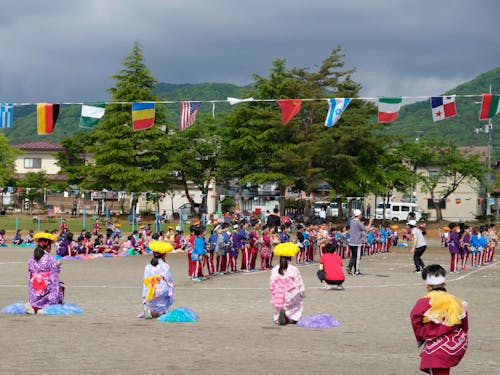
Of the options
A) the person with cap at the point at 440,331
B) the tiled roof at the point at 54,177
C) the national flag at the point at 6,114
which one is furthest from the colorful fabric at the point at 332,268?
the tiled roof at the point at 54,177

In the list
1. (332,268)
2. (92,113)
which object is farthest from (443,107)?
(92,113)

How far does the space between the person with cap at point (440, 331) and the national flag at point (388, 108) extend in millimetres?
20951

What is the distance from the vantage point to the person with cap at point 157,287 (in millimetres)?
13578

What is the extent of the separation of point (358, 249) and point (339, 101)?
23.1ft

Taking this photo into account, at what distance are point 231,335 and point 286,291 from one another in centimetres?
207

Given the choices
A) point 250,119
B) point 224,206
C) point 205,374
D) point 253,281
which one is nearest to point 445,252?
point 253,281

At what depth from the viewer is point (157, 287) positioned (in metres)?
13.5

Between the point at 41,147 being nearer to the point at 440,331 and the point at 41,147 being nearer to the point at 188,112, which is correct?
the point at 188,112

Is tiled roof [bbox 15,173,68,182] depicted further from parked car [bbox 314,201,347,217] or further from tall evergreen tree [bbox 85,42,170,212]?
parked car [bbox 314,201,347,217]

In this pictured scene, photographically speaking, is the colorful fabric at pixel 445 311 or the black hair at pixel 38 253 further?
the black hair at pixel 38 253

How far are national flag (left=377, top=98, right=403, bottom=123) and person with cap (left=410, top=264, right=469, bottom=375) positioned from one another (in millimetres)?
20951

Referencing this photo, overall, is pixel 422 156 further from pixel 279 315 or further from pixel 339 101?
pixel 279 315

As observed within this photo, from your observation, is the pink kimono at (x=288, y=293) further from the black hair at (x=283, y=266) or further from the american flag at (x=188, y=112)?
the american flag at (x=188, y=112)

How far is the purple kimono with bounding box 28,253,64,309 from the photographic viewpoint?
14031mm
